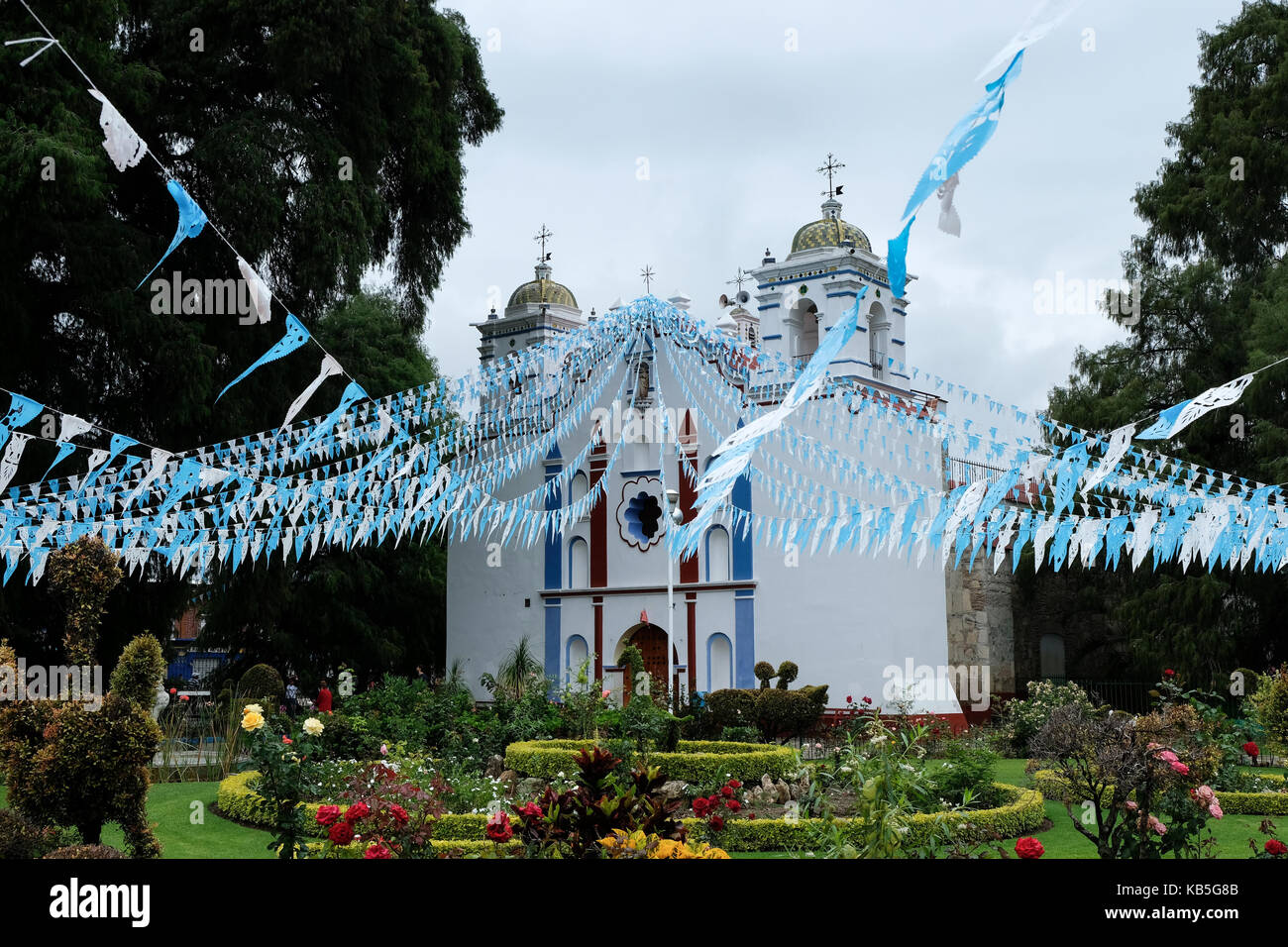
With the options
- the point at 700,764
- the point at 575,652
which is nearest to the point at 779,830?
the point at 700,764

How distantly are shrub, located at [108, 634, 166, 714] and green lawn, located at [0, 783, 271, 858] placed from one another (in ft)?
7.52

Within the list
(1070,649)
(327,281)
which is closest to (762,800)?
(327,281)

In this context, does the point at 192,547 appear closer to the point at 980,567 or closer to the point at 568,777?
the point at 568,777

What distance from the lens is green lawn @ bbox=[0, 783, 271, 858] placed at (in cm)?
1079

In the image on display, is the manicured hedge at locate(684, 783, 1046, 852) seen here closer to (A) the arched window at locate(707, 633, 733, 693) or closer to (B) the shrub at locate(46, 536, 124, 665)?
(B) the shrub at locate(46, 536, 124, 665)

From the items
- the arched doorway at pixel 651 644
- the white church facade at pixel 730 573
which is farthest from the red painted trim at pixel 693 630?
the arched doorway at pixel 651 644

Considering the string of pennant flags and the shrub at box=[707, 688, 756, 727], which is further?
the shrub at box=[707, 688, 756, 727]

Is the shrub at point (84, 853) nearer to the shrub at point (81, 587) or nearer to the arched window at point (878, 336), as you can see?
the shrub at point (81, 587)

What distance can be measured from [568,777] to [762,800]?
83.2 inches

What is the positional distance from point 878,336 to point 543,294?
31.7 ft

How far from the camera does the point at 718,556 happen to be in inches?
966

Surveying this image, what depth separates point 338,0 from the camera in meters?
18.8

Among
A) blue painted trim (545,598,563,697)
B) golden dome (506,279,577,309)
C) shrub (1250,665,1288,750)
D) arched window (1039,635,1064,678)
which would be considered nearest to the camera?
shrub (1250,665,1288,750)

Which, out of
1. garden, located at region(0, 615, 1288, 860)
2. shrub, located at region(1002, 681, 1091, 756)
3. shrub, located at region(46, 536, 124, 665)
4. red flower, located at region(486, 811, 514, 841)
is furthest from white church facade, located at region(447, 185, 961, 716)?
red flower, located at region(486, 811, 514, 841)
